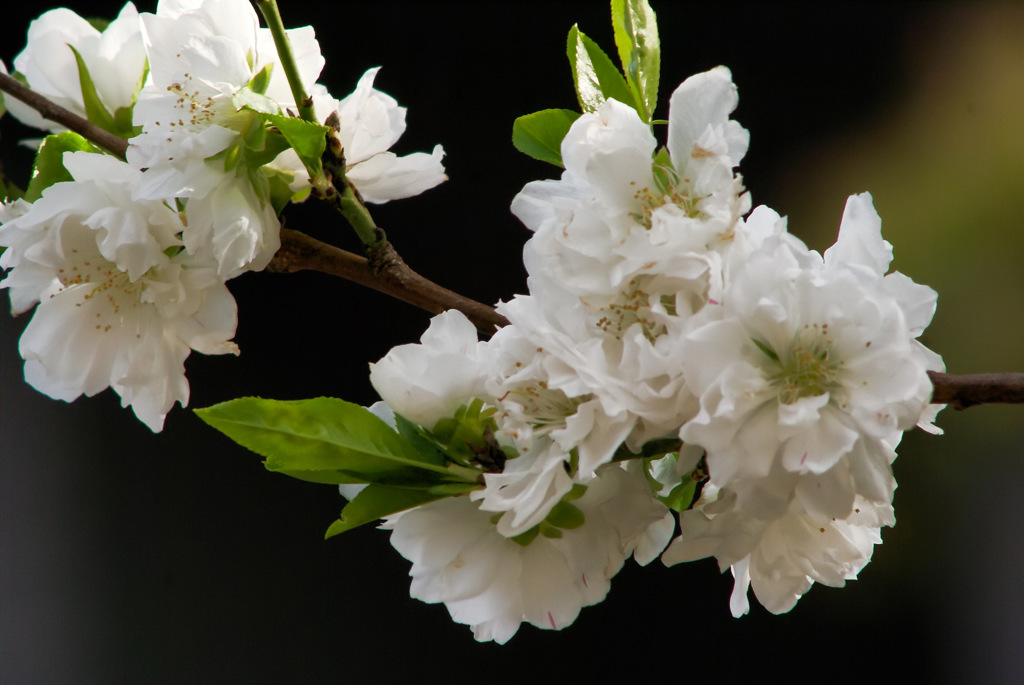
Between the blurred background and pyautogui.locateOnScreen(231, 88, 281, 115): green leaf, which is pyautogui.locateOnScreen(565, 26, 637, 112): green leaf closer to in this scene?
pyautogui.locateOnScreen(231, 88, 281, 115): green leaf

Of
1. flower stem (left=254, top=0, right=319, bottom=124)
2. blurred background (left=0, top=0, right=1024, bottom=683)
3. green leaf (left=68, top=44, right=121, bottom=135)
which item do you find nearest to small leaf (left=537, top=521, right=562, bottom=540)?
flower stem (left=254, top=0, right=319, bottom=124)

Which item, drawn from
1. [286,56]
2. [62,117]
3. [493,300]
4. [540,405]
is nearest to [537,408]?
[540,405]

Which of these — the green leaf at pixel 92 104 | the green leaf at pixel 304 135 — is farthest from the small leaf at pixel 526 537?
the green leaf at pixel 92 104

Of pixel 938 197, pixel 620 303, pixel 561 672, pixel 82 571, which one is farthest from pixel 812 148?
pixel 82 571

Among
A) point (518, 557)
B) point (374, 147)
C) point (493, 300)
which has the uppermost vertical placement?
point (374, 147)

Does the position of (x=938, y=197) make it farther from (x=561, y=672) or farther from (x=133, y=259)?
(x=133, y=259)

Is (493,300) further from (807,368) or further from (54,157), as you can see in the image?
(807,368)

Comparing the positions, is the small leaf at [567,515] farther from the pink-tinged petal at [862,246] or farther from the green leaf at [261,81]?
the green leaf at [261,81]
